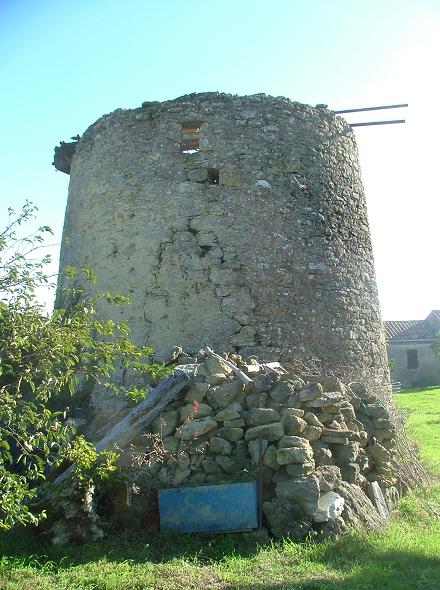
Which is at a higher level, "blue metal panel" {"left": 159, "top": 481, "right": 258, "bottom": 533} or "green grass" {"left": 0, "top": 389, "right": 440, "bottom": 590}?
"blue metal panel" {"left": 159, "top": 481, "right": 258, "bottom": 533}

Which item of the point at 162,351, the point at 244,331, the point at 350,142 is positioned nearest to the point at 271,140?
the point at 350,142

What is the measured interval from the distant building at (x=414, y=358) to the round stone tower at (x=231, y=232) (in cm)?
1867

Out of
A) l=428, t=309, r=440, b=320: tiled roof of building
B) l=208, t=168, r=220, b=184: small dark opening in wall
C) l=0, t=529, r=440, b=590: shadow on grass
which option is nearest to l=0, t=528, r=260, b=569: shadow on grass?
l=0, t=529, r=440, b=590: shadow on grass

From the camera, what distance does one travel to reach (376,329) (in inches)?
285

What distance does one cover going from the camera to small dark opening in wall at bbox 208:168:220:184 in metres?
6.67

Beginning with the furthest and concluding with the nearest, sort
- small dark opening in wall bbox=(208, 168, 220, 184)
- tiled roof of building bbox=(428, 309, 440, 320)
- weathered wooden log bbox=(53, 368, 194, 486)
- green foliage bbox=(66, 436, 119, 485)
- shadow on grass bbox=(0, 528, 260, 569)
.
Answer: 1. tiled roof of building bbox=(428, 309, 440, 320)
2. small dark opening in wall bbox=(208, 168, 220, 184)
3. weathered wooden log bbox=(53, 368, 194, 486)
4. shadow on grass bbox=(0, 528, 260, 569)
5. green foliage bbox=(66, 436, 119, 485)

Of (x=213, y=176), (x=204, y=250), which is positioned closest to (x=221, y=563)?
(x=204, y=250)

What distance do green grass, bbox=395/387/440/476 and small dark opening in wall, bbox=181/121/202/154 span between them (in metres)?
4.78

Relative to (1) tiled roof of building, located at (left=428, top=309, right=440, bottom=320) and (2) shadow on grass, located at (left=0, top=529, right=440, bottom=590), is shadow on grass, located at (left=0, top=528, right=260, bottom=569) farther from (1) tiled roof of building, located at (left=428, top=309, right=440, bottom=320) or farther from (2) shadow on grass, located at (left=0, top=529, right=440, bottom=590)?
(1) tiled roof of building, located at (left=428, top=309, right=440, bottom=320)

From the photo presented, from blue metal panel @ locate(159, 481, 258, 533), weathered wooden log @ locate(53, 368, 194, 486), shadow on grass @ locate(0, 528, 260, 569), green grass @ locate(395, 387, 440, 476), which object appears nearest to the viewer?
shadow on grass @ locate(0, 528, 260, 569)

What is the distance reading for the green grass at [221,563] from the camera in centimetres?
361

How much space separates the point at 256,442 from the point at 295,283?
238cm

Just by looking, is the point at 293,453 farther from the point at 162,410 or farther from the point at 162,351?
the point at 162,351

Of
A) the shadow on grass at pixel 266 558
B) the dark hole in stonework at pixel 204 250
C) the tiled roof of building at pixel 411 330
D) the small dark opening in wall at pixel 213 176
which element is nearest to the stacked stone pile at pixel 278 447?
the shadow on grass at pixel 266 558
